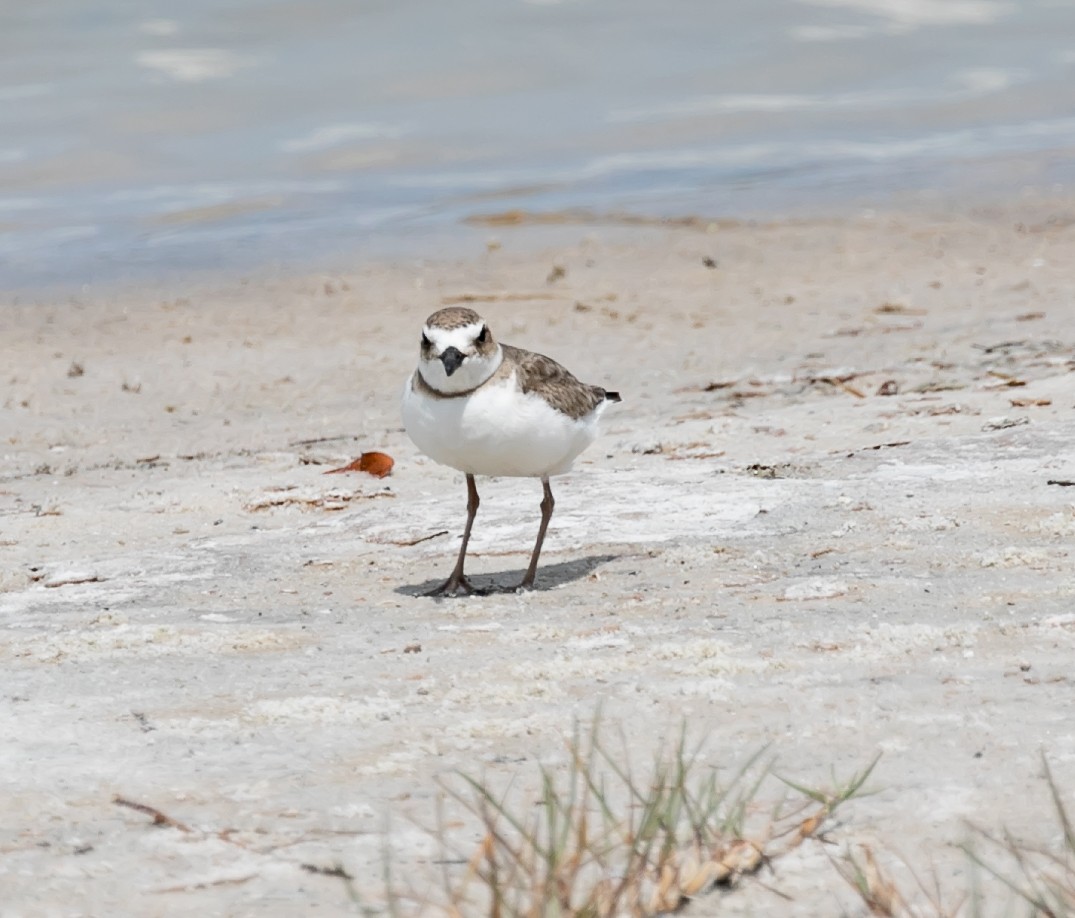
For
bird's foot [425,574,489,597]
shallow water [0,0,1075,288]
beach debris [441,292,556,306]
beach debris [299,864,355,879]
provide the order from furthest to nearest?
shallow water [0,0,1075,288]
beach debris [441,292,556,306]
bird's foot [425,574,489,597]
beach debris [299,864,355,879]

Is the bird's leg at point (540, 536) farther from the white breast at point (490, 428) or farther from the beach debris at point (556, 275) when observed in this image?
the beach debris at point (556, 275)

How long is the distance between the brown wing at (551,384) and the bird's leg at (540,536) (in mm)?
297

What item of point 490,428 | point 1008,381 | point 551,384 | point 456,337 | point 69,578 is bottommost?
point 69,578

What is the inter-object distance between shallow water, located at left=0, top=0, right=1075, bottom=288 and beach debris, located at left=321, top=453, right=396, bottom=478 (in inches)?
278

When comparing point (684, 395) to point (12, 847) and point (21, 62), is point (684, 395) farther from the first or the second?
point (21, 62)

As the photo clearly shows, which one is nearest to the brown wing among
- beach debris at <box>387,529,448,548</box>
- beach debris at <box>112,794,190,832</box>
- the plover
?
the plover

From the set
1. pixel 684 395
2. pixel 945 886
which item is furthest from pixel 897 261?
pixel 945 886

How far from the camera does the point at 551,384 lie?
5.72 metres

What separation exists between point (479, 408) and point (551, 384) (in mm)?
388

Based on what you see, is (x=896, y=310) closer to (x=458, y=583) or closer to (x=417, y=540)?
(x=417, y=540)

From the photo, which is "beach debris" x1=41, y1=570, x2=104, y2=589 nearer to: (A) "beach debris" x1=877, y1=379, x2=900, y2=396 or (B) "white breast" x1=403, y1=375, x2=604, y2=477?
(B) "white breast" x1=403, y1=375, x2=604, y2=477

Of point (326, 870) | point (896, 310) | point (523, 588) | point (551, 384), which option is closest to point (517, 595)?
point (523, 588)

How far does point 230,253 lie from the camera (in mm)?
14562

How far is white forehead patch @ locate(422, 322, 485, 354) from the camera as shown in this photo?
5.39 m
